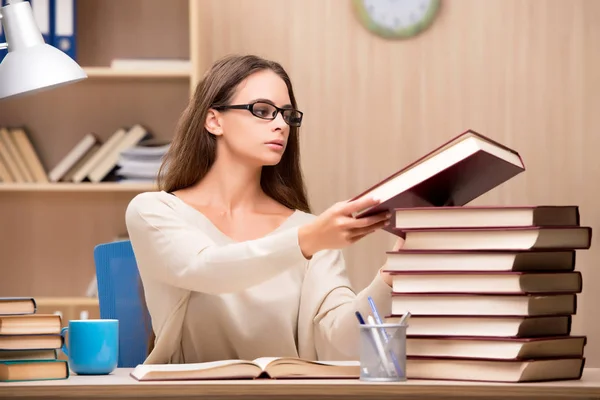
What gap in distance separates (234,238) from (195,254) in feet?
1.06

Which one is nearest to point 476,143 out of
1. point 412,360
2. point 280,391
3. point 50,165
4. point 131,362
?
point 412,360

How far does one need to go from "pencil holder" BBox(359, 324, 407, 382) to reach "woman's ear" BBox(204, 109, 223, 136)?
34.6 inches

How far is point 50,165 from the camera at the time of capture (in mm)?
3738

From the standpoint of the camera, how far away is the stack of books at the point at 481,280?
4.18ft

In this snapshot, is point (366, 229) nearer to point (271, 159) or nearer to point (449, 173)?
point (449, 173)

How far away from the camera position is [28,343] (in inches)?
53.3

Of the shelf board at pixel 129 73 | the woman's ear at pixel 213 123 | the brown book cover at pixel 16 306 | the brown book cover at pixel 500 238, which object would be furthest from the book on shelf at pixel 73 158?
the brown book cover at pixel 500 238

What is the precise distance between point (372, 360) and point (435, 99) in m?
2.62

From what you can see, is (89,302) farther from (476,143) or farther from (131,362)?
(476,143)

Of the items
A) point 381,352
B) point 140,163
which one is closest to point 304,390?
point 381,352

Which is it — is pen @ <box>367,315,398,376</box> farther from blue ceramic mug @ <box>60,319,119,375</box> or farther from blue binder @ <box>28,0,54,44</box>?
blue binder @ <box>28,0,54,44</box>

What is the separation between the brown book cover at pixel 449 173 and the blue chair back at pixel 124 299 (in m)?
0.93

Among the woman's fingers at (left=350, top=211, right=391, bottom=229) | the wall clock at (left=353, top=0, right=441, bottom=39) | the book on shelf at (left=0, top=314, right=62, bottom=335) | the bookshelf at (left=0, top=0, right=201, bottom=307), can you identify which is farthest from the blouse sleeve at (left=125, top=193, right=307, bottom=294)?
the wall clock at (left=353, top=0, right=441, bottom=39)

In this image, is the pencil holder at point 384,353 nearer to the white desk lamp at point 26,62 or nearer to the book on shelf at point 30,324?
the book on shelf at point 30,324
